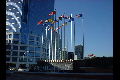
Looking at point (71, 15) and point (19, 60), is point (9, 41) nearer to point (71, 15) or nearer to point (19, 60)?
point (19, 60)

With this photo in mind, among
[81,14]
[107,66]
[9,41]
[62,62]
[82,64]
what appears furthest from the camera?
[9,41]

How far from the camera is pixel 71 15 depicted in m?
69.8

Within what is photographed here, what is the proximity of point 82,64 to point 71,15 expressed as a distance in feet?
99.4

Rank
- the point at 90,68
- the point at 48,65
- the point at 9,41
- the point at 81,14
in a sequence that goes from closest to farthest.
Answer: the point at 90,68 → the point at 48,65 → the point at 81,14 → the point at 9,41

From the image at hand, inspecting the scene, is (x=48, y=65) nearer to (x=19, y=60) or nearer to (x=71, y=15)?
(x=71, y=15)

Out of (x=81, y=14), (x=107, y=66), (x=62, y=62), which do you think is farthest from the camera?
(x=81, y=14)

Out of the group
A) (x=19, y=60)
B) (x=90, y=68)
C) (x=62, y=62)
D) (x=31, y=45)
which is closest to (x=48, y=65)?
(x=62, y=62)
